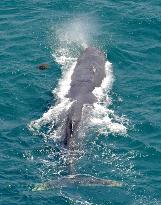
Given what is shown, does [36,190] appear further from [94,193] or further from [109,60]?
[109,60]

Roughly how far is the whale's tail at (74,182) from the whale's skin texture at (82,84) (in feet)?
15.1

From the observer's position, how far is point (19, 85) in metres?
59.8

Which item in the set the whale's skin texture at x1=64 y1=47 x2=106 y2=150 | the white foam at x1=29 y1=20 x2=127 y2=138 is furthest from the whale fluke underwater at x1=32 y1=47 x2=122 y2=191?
the white foam at x1=29 y1=20 x2=127 y2=138

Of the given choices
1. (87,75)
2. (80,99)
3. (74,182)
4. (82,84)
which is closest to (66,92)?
(82,84)

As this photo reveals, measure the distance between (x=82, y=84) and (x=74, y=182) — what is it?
17.5 meters

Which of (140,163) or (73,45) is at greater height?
(73,45)

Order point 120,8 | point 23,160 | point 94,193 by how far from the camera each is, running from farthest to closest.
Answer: point 120,8 → point 23,160 → point 94,193

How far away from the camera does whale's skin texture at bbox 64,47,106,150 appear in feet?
167

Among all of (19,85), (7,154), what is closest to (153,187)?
(7,154)

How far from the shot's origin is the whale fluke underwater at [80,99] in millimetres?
44406

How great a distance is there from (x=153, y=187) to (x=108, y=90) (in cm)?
1762

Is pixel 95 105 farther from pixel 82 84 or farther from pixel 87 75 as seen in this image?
pixel 87 75

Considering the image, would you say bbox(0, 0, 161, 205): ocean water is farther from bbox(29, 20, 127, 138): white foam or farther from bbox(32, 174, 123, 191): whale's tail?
bbox(32, 174, 123, 191): whale's tail

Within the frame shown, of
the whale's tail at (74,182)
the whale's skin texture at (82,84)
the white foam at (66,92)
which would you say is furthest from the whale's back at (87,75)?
the whale's tail at (74,182)
